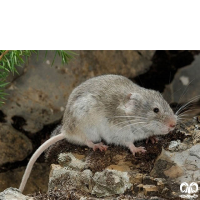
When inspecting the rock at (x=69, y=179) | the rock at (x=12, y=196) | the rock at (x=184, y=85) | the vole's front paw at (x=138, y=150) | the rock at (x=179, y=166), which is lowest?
the rock at (x=12, y=196)

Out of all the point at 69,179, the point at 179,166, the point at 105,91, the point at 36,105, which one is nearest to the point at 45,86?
the point at 36,105

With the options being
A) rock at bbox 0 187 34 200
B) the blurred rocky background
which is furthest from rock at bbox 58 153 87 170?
the blurred rocky background

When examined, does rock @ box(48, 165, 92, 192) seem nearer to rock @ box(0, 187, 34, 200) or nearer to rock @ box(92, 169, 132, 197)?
rock @ box(92, 169, 132, 197)

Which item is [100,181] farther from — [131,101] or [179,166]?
[131,101]

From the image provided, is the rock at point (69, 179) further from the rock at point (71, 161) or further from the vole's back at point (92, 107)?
the vole's back at point (92, 107)

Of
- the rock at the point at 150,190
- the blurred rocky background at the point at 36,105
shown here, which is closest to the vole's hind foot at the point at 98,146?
the rock at the point at 150,190

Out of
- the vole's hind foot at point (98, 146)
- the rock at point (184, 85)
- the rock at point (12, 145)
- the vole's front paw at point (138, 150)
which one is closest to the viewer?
the vole's front paw at point (138, 150)
